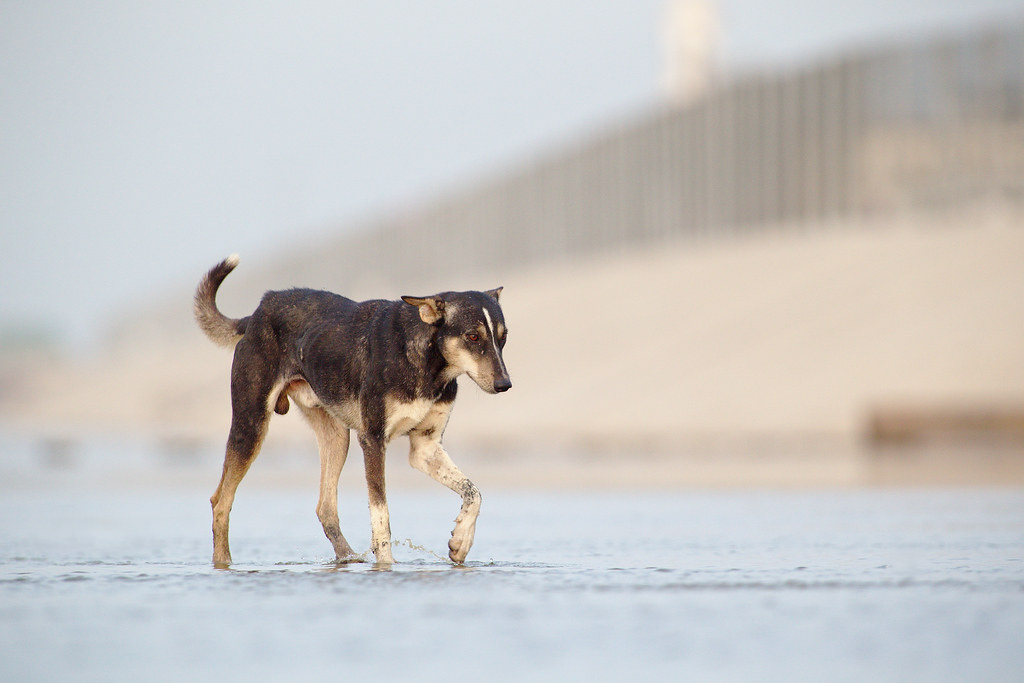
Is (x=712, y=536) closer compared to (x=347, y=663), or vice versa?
(x=347, y=663)

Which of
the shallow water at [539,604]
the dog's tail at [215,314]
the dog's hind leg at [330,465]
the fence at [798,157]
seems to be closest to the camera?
the shallow water at [539,604]

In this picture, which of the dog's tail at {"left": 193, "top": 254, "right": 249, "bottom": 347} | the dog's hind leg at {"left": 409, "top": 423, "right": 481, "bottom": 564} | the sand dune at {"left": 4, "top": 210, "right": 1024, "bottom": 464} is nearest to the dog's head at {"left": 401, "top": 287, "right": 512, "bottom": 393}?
the dog's hind leg at {"left": 409, "top": 423, "right": 481, "bottom": 564}

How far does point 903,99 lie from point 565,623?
1832 inches

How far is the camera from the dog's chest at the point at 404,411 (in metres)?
8.34

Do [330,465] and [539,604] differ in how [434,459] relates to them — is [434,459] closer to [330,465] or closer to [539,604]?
[330,465]

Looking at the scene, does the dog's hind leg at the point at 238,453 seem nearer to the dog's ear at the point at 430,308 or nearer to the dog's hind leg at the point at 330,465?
the dog's hind leg at the point at 330,465

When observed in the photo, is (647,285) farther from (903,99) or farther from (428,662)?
(428,662)

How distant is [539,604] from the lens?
647 cm

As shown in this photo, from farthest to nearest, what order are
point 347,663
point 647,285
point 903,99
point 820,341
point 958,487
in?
point 647,285, point 903,99, point 820,341, point 958,487, point 347,663

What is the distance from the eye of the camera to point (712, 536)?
10.5 metres

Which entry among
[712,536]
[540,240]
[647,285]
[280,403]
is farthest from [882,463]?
[540,240]

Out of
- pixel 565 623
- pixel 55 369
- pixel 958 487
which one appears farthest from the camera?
pixel 55 369

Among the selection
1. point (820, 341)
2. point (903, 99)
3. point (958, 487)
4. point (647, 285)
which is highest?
point (903, 99)

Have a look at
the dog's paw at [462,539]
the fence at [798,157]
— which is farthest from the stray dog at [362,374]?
the fence at [798,157]
